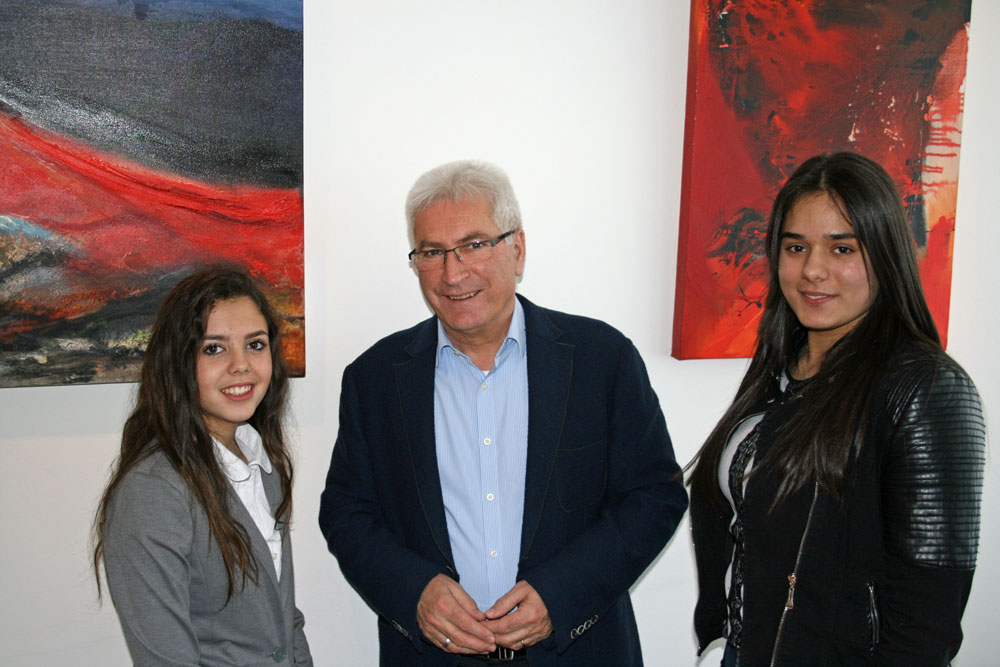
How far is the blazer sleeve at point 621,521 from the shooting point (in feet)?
5.30

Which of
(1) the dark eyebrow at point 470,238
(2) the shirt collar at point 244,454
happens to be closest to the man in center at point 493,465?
(1) the dark eyebrow at point 470,238

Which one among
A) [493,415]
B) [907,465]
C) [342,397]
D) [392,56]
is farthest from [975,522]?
[392,56]

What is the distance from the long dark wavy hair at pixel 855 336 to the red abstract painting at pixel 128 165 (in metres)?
1.39

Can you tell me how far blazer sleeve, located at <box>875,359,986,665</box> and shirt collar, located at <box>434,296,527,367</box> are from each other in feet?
2.86

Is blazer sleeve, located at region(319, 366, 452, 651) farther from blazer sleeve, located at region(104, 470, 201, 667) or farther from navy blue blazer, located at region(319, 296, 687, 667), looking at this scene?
blazer sleeve, located at region(104, 470, 201, 667)

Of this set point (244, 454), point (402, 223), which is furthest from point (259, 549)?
point (402, 223)

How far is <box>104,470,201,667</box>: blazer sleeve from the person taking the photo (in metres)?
1.33

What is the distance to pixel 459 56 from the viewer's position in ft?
7.12

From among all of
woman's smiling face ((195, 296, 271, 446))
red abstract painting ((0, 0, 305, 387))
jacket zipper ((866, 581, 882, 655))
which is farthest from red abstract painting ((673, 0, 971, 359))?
woman's smiling face ((195, 296, 271, 446))

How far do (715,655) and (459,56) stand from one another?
2.24m

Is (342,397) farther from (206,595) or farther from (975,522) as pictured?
(975,522)

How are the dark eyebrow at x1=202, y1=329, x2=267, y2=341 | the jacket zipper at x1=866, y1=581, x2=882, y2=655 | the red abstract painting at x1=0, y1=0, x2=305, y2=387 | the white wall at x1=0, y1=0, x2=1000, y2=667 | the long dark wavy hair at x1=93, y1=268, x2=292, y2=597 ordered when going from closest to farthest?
the jacket zipper at x1=866, y1=581, x2=882, y2=655
the long dark wavy hair at x1=93, y1=268, x2=292, y2=597
the dark eyebrow at x1=202, y1=329, x2=267, y2=341
the red abstract painting at x1=0, y1=0, x2=305, y2=387
the white wall at x1=0, y1=0, x2=1000, y2=667

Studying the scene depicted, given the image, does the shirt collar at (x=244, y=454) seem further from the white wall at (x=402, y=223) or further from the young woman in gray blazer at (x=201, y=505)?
the white wall at (x=402, y=223)

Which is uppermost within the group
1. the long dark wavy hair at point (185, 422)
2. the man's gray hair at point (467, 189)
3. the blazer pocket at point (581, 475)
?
the man's gray hair at point (467, 189)
